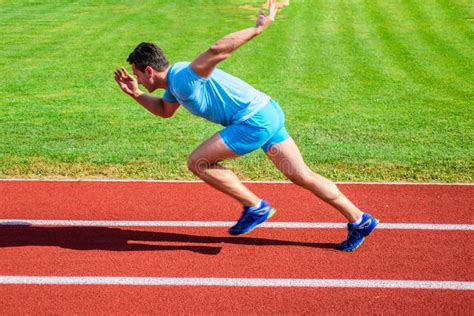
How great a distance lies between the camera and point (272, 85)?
1449 cm

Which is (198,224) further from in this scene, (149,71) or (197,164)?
(149,71)

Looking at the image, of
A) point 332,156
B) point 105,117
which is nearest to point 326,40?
point 105,117

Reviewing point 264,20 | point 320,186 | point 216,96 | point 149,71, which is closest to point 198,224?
point 320,186

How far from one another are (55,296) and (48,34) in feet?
54.0

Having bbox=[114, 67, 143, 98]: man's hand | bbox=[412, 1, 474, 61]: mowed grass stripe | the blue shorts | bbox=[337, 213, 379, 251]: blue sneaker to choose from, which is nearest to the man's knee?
the blue shorts

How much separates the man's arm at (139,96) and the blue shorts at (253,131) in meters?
0.69

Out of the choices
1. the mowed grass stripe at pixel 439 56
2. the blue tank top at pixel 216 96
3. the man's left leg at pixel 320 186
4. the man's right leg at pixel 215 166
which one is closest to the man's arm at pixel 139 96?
the blue tank top at pixel 216 96

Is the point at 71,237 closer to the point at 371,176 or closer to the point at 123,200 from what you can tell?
the point at 123,200

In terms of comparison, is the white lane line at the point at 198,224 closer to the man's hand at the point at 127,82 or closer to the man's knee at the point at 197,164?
the man's knee at the point at 197,164

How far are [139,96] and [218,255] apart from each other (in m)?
1.64

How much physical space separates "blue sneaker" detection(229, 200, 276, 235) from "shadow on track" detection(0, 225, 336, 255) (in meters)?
0.15

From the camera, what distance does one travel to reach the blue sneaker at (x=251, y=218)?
659 cm

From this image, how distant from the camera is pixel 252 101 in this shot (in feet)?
20.3

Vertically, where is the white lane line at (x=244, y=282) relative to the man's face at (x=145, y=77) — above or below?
below
